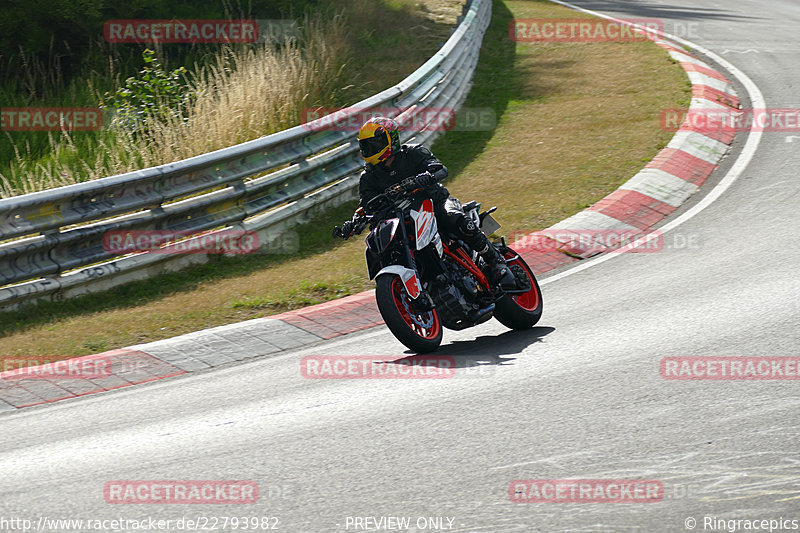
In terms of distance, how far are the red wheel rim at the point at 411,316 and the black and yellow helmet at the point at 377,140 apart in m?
1.18

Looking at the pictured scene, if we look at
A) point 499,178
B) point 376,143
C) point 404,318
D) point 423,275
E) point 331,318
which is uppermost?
point 376,143

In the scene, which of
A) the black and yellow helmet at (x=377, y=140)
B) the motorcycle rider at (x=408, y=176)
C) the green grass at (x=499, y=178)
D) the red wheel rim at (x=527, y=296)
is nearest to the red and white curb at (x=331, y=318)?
the green grass at (x=499, y=178)

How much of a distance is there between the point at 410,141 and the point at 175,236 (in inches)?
188

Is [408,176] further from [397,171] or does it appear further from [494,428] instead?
[494,428]

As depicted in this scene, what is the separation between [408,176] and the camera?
25.4ft

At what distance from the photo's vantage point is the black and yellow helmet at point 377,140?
749 centimetres

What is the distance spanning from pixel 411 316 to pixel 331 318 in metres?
1.60

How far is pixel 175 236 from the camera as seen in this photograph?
9.97 m

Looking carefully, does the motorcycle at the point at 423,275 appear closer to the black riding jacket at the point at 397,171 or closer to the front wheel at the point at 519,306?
the front wheel at the point at 519,306

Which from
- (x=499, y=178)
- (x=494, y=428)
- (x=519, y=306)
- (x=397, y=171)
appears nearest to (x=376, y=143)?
(x=397, y=171)

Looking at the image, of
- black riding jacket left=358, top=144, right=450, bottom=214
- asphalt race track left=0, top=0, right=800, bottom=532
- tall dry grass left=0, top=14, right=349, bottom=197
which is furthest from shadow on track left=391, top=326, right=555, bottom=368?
tall dry grass left=0, top=14, right=349, bottom=197

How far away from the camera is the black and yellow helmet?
24.6ft

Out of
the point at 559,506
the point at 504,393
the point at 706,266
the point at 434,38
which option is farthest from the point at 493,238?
the point at 434,38

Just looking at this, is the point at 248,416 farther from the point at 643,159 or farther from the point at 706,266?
the point at 643,159
